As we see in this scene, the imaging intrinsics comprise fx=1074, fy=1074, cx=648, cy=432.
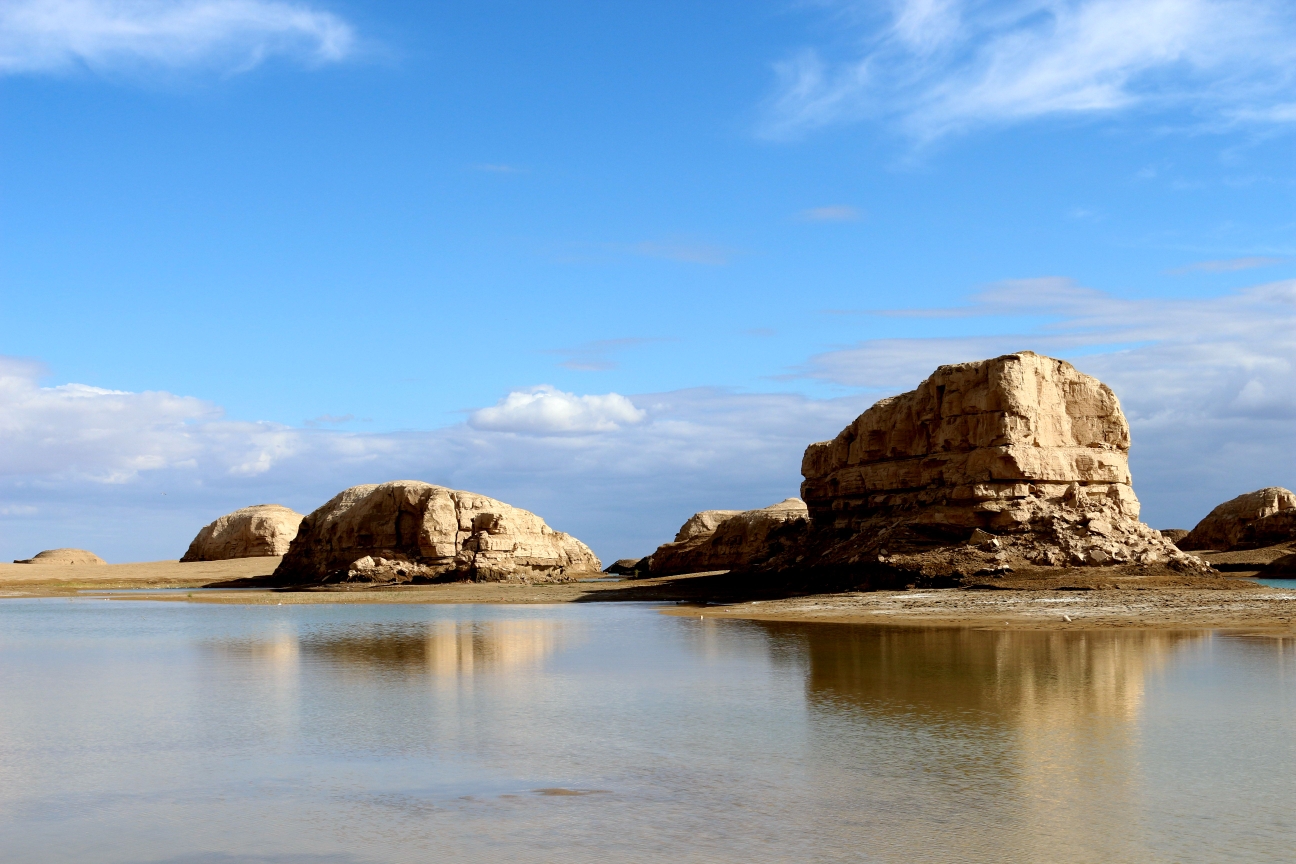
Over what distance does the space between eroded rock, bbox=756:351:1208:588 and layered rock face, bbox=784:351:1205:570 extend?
Result: 48mm

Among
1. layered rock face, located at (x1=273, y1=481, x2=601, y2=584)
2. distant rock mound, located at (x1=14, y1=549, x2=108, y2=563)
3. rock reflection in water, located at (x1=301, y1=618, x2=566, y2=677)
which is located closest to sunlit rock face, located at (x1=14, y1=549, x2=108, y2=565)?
distant rock mound, located at (x1=14, y1=549, x2=108, y2=563)

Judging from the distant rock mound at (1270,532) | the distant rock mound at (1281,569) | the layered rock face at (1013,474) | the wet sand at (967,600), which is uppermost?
the layered rock face at (1013,474)

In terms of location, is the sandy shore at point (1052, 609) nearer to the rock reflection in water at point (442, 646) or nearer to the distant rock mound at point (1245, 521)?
the rock reflection in water at point (442, 646)

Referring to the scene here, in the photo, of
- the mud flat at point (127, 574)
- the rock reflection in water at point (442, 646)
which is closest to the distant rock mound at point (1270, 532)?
the rock reflection in water at point (442, 646)

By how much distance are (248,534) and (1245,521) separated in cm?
7682

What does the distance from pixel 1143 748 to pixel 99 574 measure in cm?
A: 8606

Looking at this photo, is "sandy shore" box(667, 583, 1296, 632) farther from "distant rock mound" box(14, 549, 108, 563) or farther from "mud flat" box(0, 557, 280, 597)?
"distant rock mound" box(14, 549, 108, 563)

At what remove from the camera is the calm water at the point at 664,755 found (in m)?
8.13

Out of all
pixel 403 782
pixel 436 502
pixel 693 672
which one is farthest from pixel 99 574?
pixel 403 782

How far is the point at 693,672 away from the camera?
1866 centimetres

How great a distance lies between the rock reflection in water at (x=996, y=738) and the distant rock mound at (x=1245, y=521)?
6115cm

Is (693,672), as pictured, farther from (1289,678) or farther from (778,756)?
(1289,678)

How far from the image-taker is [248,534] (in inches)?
3536

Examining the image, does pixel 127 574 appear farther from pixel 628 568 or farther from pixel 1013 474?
pixel 1013 474
